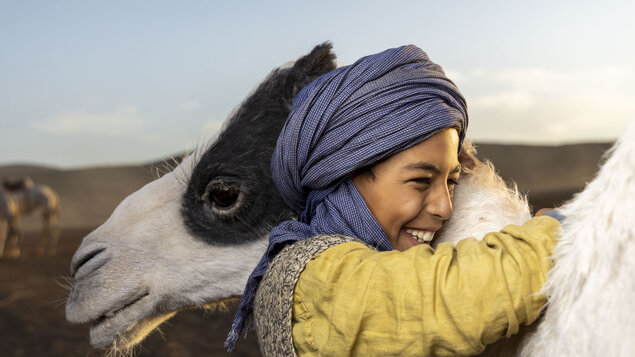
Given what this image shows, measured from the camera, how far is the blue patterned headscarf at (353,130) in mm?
1380

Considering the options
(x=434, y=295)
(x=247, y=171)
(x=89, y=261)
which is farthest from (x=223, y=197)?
(x=434, y=295)

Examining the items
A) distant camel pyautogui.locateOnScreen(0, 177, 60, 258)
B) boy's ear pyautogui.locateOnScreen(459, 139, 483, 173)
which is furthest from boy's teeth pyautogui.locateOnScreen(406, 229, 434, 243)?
distant camel pyautogui.locateOnScreen(0, 177, 60, 258)

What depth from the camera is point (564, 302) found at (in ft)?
3.25

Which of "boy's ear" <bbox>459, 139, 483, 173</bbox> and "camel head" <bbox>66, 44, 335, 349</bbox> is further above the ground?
"boy's ear" <bbox>459, 139, 483, 173</bbox>

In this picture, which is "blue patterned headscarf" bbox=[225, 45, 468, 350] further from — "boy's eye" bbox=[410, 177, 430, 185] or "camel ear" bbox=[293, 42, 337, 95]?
"camel ear" bbox=[293, 42, 337, 95]

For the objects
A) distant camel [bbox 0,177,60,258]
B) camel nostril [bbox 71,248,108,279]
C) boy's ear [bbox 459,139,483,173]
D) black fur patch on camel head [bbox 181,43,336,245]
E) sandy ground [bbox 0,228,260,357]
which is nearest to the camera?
boy's ear [bbox 459,139,483,173]

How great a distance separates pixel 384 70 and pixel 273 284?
1.87 ft

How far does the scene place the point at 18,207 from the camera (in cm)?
1368

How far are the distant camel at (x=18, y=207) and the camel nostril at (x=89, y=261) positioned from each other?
489 inches

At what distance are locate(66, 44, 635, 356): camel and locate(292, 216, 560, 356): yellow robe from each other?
2.25 feet

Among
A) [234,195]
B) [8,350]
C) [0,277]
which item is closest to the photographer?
[234,195]

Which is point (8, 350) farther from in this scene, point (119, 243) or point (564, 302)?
point (564, 302)

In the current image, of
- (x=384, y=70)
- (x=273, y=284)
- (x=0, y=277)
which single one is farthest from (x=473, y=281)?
(x=0, y=277)

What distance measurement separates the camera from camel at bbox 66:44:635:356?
182cm
